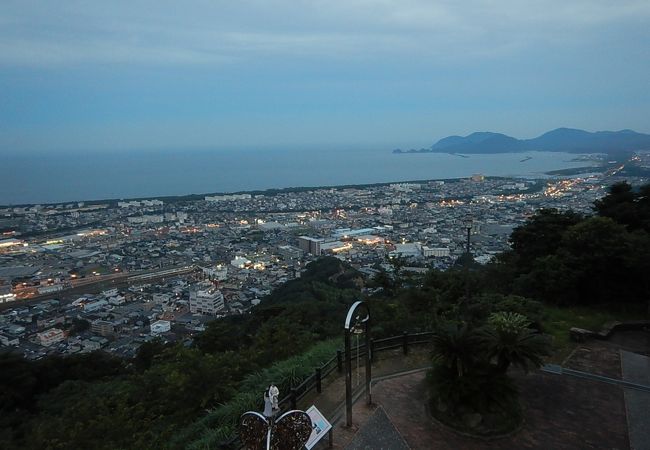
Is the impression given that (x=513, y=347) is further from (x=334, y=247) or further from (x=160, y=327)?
(x=334, y=247)

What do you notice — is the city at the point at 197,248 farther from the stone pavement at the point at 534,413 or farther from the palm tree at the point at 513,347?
the palm tree at the point at 513,347

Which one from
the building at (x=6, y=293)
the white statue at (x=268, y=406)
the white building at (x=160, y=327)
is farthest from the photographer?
the building at (x=6, y=293)

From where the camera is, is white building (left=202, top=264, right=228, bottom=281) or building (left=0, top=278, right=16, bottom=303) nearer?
building (left=0, top=278, right=16, bottom=303)

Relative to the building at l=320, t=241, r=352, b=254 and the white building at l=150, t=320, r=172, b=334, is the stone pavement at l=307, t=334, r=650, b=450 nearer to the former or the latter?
the white building at l=150, t=320, r=172, b=334

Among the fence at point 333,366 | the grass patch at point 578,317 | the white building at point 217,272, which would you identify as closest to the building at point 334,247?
the white building at point 217,272

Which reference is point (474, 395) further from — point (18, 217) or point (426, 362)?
point (18, 217)

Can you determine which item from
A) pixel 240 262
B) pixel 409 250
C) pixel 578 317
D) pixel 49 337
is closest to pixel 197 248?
pixel 240 262

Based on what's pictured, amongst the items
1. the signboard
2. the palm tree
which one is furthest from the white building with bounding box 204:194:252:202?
the signboard
